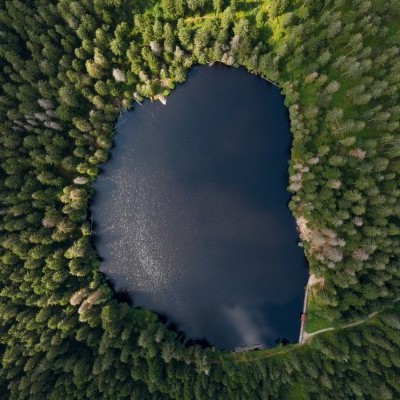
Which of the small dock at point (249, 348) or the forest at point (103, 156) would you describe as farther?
the small dock at point (249, 348)

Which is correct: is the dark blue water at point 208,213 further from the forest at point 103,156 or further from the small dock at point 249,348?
the forest at point 103,156

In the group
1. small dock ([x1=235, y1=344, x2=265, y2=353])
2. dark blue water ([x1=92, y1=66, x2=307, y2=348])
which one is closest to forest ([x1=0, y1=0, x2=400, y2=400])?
small dock ([x1=235, y1=344, x2=265, y2=353])

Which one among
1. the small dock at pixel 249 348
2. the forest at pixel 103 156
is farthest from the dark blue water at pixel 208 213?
the forest at pixel 103 156

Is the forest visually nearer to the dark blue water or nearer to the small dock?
the small dock

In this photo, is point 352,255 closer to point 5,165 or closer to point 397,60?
point 397,60

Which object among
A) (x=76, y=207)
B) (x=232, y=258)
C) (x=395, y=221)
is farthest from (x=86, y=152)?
(x=395, y=221)

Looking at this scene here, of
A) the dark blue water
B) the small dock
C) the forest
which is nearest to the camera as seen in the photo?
the forest

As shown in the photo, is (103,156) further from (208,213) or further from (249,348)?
(249,348)
